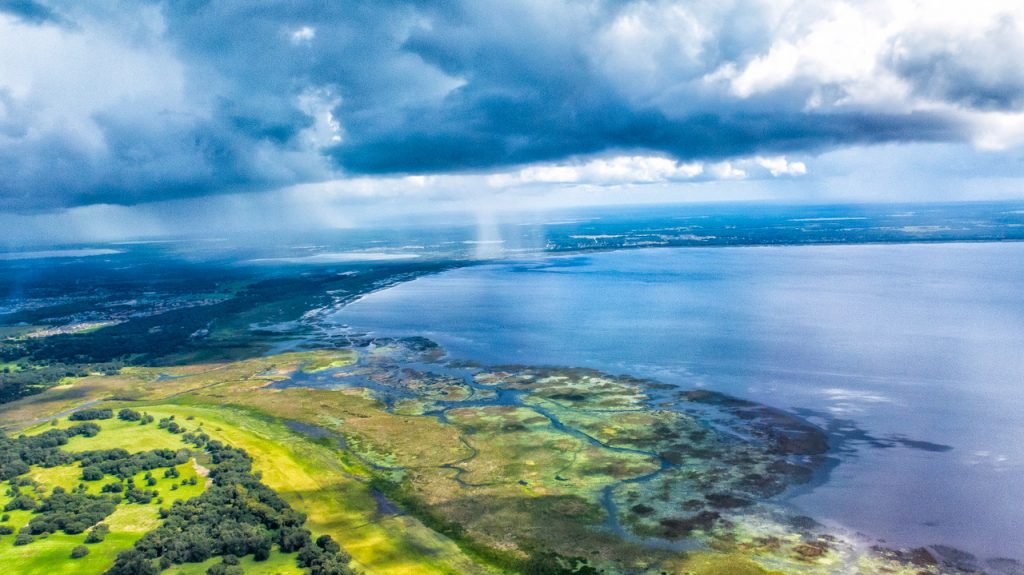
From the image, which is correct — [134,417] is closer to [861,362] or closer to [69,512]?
[69,512]

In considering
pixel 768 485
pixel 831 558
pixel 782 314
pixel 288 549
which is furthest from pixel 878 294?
pixel 288 549

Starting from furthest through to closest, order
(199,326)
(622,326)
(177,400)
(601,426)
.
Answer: (199,326)
(622,326)
(177,400)
(601,426)

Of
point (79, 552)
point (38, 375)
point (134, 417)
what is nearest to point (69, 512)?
point (79, 552)

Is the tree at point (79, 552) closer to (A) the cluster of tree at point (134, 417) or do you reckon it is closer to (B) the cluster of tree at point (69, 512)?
(B) the cluster of tree at point (69, 512)

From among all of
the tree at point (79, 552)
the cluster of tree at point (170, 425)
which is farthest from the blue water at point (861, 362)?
the tree at point (79, 552)

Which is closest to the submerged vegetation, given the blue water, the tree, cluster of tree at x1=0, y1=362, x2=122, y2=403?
the tree

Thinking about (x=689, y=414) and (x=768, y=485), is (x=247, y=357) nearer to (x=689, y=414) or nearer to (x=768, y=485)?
(x=689, y=414)
